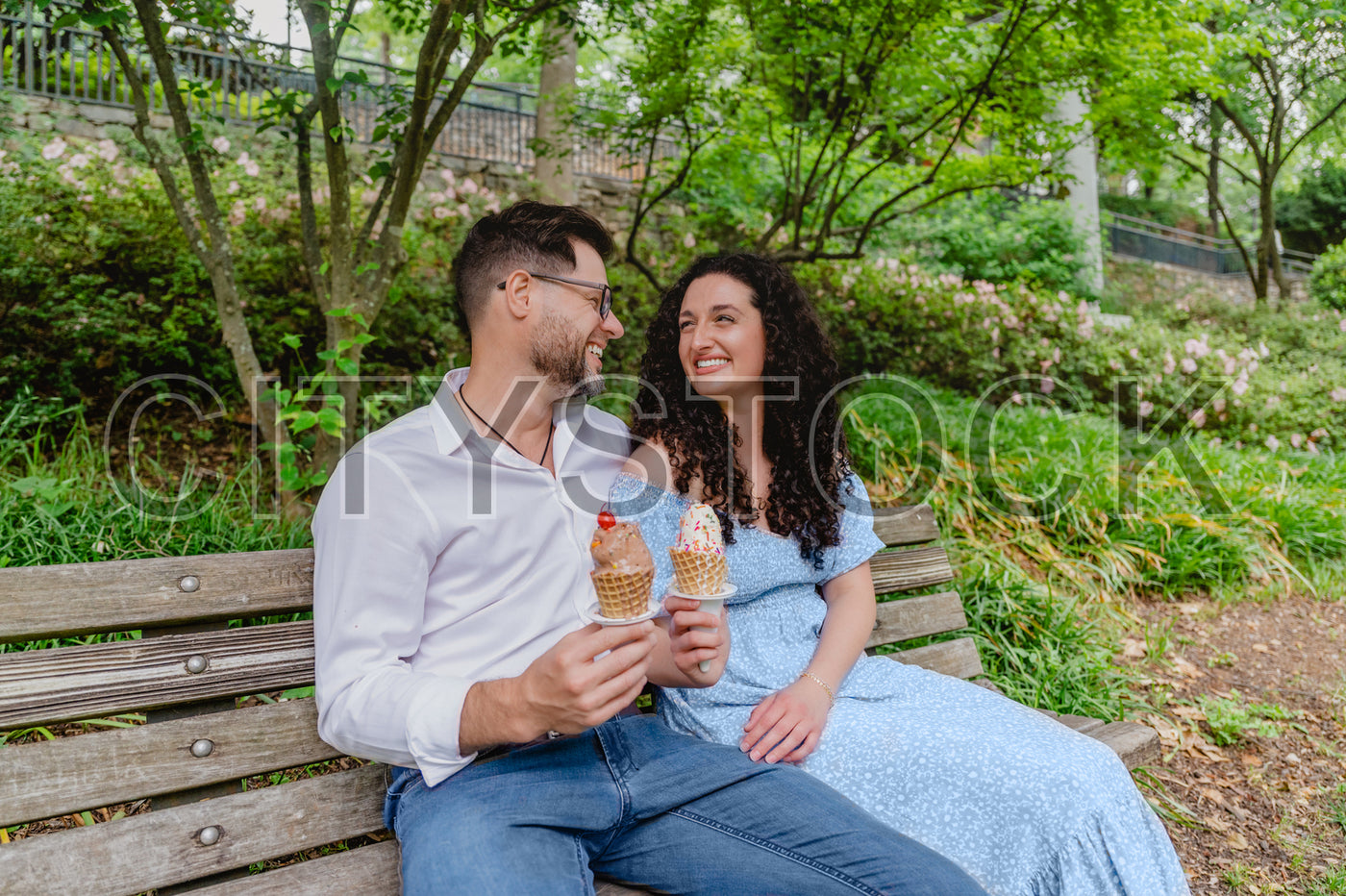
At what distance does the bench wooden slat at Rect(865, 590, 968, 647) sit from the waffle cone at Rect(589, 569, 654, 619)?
5.28 ft

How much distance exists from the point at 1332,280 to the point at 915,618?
1675 centimetres

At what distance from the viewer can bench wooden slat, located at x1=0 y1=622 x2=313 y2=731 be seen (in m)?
1.83

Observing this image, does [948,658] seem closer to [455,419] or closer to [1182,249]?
[455,419]

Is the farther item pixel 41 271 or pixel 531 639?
pixel 41 271

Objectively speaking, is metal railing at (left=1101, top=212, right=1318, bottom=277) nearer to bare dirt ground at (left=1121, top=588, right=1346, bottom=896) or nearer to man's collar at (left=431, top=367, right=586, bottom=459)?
bare dirt ground at (left=1121, top=588, right=1346, bottom=896)

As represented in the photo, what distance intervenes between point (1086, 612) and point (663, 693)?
11.8 ft

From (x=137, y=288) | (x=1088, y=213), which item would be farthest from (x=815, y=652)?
(x=1088, y=213)

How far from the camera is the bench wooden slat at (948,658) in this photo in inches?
126

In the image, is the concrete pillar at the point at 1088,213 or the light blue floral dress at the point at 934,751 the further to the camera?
the concrete pillar at the point at 1088,213

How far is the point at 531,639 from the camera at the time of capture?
2.08 metres

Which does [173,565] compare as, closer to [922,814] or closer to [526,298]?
[526,298]

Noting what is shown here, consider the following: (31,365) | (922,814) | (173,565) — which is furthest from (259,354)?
(922,814)

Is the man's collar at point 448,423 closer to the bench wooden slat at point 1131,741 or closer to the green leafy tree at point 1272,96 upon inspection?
the bench wooden slat at point 1131,741

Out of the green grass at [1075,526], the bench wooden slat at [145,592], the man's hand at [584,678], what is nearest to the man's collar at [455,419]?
the bench wooden slat at [145,592]
